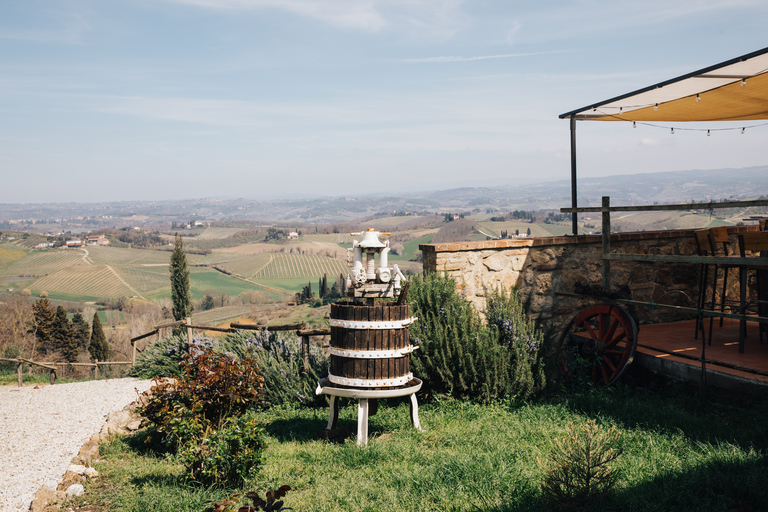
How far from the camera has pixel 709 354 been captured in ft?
16.3

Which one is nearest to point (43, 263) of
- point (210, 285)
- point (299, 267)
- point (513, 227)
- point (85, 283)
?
point (85, 283)

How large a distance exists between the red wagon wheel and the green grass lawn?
363mm

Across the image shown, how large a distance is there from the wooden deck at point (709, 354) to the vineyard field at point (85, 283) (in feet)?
301

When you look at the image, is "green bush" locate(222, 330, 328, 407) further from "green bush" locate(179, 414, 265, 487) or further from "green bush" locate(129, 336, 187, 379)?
"green bush" locate(129, 336, 187, 379)

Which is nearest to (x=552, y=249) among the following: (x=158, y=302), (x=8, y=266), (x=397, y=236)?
(x=158, y=302)

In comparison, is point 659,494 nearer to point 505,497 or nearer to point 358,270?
point 505,497

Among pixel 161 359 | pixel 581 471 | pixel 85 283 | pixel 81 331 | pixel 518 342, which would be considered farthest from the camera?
pixel 85 283

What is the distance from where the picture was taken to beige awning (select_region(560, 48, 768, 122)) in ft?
15.9

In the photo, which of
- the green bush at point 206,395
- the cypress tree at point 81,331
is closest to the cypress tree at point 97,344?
the cypress tree at point 81,331

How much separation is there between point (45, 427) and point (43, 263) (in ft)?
383

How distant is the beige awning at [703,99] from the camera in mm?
4840

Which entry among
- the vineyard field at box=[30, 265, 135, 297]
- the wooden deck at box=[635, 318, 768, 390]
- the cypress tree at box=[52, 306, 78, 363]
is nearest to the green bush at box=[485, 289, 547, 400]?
the wooden deck at box=[635, 318, 768, 390]

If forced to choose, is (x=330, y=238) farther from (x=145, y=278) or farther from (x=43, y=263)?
(x=43, y=263)

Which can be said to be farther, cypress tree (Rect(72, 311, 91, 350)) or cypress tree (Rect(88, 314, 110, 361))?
cypress tree (Rect(72, 311, 91, 350))
